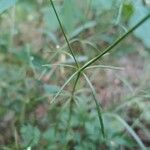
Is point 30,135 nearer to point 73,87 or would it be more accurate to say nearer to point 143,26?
point 73,87

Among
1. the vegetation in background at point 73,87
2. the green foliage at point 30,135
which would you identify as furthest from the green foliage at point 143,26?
the green foliage at point 30,135

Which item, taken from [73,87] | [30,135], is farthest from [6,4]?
[30,135]

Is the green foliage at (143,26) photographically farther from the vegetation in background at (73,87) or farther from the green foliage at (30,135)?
the green foliage at (30,135)

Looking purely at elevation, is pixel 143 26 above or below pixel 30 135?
above

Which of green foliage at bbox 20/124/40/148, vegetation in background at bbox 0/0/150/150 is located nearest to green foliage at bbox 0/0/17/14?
vegetation in background at bbox 0/0/150/150

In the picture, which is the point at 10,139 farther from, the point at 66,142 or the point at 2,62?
the point at 2,62

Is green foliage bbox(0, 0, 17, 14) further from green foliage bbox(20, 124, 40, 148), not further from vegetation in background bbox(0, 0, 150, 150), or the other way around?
green foliage bbox(20, 124, 40, 148)

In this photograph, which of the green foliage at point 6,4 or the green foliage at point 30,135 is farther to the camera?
the green foliage at point 30,135

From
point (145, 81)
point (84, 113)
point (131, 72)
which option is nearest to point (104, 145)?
point (84, 113)

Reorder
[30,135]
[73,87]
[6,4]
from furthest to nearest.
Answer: [30,135] → [73,87] → [6,4]
